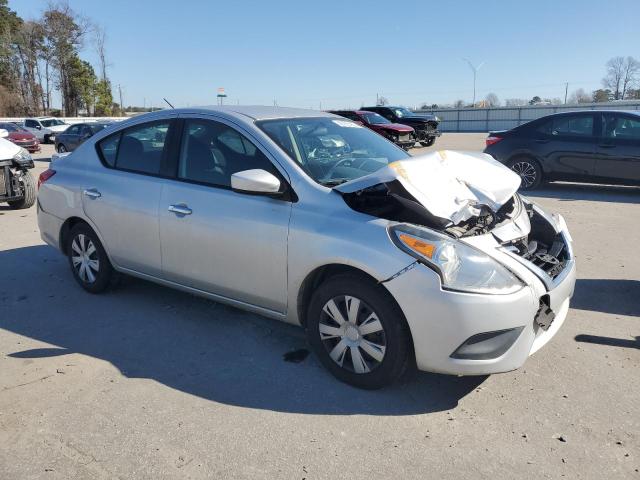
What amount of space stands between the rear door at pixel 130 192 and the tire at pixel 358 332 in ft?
5.33

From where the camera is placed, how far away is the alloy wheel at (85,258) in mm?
5027

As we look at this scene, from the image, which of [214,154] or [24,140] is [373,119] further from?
[214,154]

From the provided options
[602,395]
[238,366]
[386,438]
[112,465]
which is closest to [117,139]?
[238,366]

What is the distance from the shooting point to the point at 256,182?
3516 millimetres

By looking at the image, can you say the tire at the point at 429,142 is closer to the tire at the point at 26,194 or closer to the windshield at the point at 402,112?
the windshield at the point at 402,112

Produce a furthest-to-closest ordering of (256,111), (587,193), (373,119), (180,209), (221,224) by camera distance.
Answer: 1. (373,119)
2. (587,193)
3. (256,111)
4. (180,209)
5. (221,224)

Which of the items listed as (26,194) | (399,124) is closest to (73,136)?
(399,124)

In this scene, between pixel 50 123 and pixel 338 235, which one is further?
pixel 50 123

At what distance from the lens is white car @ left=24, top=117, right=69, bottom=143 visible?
33812 millimetres

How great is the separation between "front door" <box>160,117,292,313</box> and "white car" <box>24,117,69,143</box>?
110 feet

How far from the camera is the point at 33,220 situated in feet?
28.9

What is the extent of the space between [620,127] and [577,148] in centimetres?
78

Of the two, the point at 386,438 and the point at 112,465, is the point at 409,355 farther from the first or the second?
the point at 112,465

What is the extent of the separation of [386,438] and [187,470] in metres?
1.02
